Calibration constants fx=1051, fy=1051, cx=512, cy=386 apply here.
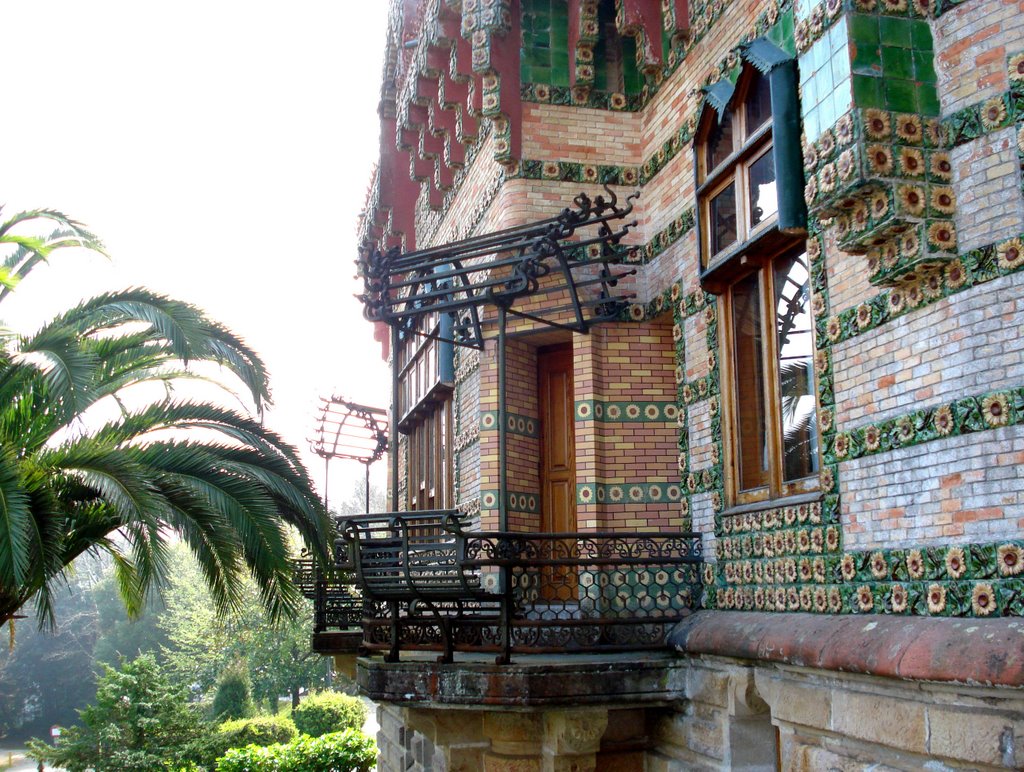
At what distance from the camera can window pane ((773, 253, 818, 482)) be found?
19.9 feet

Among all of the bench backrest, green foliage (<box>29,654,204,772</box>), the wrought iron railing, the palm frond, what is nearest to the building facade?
the bench backrest

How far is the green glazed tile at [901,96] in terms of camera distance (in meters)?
4.82

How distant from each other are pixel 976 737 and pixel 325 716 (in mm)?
21337

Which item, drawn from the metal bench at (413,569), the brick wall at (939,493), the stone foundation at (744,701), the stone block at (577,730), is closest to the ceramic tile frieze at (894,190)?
the brick wall at (939,493)

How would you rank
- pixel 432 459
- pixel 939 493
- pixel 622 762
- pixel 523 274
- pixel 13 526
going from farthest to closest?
pixel 432 459 → pixel 13 526 → pixel 523 274 → pixel 622 762 → pixel 939 493

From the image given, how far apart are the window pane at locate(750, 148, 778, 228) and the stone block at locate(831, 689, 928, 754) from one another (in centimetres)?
290

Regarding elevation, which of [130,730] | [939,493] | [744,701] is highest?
[939,493]

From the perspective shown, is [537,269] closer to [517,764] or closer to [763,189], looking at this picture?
[763,189]

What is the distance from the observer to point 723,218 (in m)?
7.05

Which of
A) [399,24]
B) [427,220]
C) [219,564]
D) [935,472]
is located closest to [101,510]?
[219,564]

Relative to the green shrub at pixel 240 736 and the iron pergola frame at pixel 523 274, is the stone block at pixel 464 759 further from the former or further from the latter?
the green shrub at pixel 240 736

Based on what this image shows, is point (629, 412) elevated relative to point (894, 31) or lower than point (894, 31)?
lower

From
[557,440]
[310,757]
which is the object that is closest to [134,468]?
[557,440]

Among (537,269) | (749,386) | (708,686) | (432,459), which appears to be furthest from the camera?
(432,459)
